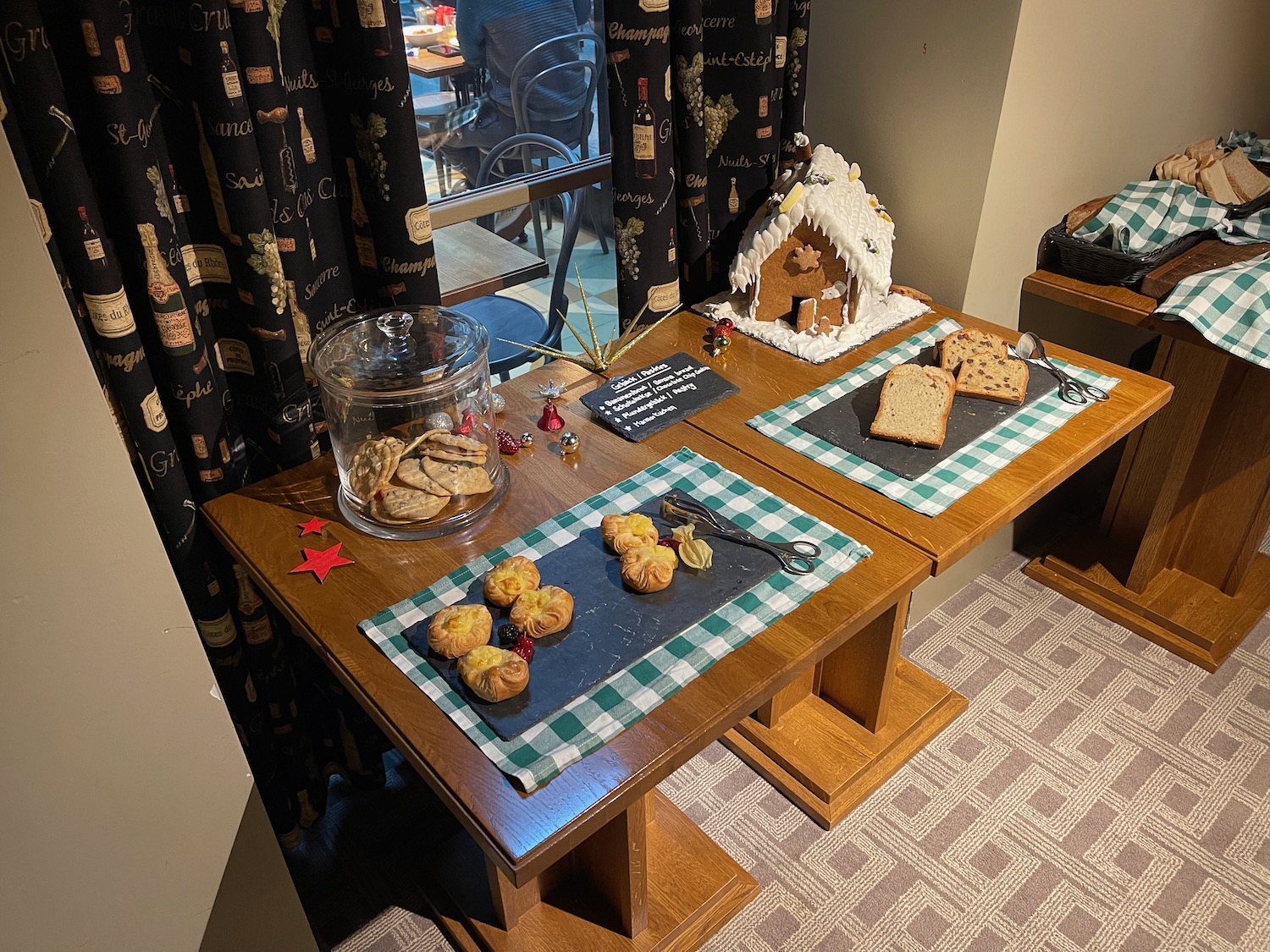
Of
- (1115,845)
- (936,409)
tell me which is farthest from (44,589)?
(1115,845)

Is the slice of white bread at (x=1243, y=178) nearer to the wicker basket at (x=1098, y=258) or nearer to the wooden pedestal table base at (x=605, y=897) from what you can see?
the wicker basket at (x=1098, y=258)

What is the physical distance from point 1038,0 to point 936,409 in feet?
2.48

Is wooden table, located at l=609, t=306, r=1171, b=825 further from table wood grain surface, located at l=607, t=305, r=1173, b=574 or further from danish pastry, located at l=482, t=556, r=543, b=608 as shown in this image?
danish pastry, located at l=482, t=556, r=543, b=608

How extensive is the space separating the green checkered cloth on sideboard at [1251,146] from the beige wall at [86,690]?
235cm

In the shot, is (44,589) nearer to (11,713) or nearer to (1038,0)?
(11,713)

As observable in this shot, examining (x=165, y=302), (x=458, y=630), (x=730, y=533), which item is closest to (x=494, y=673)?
(x=458, y=630)

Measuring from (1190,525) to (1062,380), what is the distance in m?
0.92

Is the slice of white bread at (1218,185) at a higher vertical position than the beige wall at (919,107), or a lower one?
lower

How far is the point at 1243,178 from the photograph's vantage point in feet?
6.68

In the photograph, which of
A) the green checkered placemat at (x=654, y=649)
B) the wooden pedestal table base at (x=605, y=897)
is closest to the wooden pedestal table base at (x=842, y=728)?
the wooden pedestal table base at (x=605, y=897)

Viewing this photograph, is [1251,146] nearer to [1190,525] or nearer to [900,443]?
[1190,525]

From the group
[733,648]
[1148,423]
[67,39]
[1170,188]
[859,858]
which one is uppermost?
[67,39]

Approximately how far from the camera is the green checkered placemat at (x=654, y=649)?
3.37ft

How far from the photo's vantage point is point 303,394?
1483 mm
